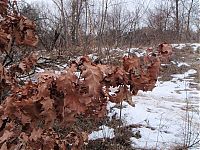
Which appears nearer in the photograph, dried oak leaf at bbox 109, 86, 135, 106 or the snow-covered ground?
dried oak leaf at bbox 109, 86, 135, 106

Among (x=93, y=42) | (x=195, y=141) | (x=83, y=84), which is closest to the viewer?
(x=83, y=84)

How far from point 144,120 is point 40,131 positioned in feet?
16.0

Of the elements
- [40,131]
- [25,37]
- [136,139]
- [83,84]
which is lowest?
[136,139]

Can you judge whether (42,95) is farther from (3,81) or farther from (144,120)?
(144,120)

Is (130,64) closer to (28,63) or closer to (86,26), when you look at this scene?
(28,63)

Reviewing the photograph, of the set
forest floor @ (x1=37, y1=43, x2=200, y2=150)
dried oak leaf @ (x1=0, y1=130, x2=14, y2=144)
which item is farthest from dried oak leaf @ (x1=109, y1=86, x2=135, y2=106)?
forest floor @ (x1=37, y1=43, x2=200, y2=150)

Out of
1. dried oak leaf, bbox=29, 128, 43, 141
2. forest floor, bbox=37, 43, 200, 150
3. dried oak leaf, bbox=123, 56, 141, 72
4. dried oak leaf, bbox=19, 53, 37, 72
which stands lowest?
forest floor, bbox=37, 43, 200, 150

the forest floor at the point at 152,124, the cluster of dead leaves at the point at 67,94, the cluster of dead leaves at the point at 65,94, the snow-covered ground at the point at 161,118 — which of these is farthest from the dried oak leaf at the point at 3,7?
the snow-covered ground at the point at 161,118

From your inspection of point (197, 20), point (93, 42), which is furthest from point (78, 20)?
point (197, 20)

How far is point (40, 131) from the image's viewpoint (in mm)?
1687

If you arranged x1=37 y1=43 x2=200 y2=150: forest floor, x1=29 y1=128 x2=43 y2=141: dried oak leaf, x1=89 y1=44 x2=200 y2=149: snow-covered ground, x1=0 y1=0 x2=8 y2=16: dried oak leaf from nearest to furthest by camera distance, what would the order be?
1. x1=29 y1=128 x2=43 y2=141: dried oak leaf
2. x1=0 y1=0 x2=8 y2=16: dried oak leaf
3. x1=37 y1=43 x2=200 y2=150: forest floor
4. x1=89 y1=44 x2=200 y2=149: snow-covered ground

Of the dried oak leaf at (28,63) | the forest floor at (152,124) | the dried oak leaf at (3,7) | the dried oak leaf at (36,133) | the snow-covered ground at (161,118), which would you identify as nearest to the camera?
the dried oak leaf at (36,133)

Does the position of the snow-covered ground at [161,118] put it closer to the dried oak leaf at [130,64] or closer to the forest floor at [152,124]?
the forest floor at [152,124]

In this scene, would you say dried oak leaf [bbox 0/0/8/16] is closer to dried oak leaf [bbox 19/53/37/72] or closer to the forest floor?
dried oak leaf [bbox 19/53/37/72]
